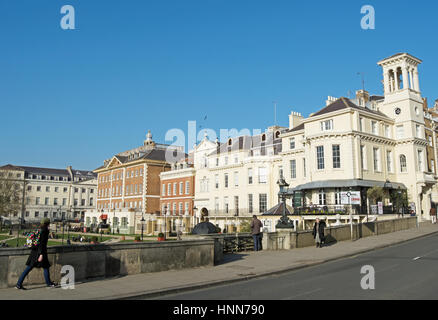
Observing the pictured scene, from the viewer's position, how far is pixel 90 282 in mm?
11406

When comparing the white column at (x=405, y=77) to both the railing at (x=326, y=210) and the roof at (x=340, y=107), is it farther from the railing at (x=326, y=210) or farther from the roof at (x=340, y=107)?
the railing at (x=326, y=210)

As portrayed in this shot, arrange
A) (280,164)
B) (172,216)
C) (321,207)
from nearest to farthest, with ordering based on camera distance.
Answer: (321,207) < (280,164) < (172,216)

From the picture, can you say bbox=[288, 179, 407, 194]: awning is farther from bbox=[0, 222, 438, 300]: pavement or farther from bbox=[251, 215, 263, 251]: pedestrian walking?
bbox=[251, 215, 263, 251]: pedestrian walking

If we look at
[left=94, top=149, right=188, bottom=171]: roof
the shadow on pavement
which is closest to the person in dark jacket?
the shadow on pavement

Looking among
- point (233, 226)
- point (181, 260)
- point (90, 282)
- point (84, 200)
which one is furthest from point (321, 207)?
point (84, 200)

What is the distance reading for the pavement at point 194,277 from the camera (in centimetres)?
982

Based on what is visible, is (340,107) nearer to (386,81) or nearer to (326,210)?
(386,81)

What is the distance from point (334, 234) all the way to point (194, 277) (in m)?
14.8

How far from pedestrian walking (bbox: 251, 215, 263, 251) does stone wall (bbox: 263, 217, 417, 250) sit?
516 millimetres

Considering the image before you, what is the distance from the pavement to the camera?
9820mm

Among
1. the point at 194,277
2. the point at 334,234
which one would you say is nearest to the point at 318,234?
the point at 334,234

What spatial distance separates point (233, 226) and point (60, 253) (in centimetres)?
4058

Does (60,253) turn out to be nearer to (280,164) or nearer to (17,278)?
(17,278)

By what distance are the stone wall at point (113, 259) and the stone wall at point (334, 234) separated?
21.8 ft
